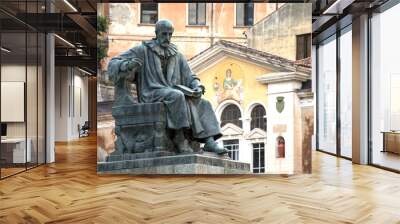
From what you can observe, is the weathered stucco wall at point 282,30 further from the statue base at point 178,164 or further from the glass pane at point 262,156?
the statue base at point 178,164

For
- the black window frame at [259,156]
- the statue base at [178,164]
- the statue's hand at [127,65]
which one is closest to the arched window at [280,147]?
the black window frame at [259,156]

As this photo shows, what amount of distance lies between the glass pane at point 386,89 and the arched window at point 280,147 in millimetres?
1931

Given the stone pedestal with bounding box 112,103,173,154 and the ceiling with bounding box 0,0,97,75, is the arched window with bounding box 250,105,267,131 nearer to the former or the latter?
the stone pedestal with bounding box 112,103,173,154

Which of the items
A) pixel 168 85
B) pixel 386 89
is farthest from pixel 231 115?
pixel 386 89

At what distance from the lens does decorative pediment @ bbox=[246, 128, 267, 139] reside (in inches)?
221

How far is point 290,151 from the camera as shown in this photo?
5586mm

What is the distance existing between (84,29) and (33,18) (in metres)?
1.64

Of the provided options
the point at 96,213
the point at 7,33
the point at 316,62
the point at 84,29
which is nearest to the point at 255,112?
the point at 96,213

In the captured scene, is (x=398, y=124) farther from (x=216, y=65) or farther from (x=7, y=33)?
(x=7, y=33)

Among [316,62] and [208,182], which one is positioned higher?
[316,62]

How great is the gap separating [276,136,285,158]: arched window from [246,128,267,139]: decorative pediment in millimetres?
190

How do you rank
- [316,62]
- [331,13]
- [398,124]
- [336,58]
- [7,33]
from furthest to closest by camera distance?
[316,62]
[336,58]
[331,13]
[398,124]
[7,33]

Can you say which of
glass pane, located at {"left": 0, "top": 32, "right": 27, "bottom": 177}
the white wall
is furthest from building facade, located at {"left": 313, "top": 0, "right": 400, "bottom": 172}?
the white wall

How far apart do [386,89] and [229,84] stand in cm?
271
